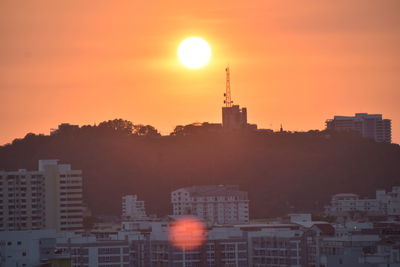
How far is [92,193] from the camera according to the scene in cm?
8644

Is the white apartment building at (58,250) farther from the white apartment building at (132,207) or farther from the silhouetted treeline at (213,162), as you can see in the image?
the silhouetted treeline at (213,162)

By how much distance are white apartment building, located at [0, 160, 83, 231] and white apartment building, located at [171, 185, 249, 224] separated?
9.43 metres

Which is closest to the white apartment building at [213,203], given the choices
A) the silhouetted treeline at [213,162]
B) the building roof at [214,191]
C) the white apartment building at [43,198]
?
the building roof at [214,191]

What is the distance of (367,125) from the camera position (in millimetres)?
121250

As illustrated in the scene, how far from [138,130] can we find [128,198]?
18.7 m

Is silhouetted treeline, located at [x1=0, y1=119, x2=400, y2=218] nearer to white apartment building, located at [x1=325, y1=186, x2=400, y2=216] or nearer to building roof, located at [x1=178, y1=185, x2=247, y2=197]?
white apartment building, located at [x1=325, y1=186, x2=400, y2=216]

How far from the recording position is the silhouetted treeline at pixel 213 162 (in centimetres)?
8800

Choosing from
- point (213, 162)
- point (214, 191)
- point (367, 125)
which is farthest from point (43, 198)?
point (367, 125)

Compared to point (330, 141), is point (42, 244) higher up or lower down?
lower down

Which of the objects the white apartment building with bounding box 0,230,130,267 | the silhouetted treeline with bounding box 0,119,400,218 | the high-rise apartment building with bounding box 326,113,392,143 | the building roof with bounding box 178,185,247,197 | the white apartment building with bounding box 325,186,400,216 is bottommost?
the white apartment building with bounding box 0,230,130,267

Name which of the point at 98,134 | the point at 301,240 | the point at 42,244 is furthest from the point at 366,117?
the point at 42,244

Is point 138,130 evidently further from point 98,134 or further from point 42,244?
point 42,244

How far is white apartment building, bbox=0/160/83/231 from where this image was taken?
238 feet

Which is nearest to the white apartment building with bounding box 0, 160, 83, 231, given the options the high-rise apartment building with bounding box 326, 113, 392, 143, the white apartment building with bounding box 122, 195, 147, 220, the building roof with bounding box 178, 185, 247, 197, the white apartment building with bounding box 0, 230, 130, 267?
the white apartment building with bounding box 122, 195, 147, 220
